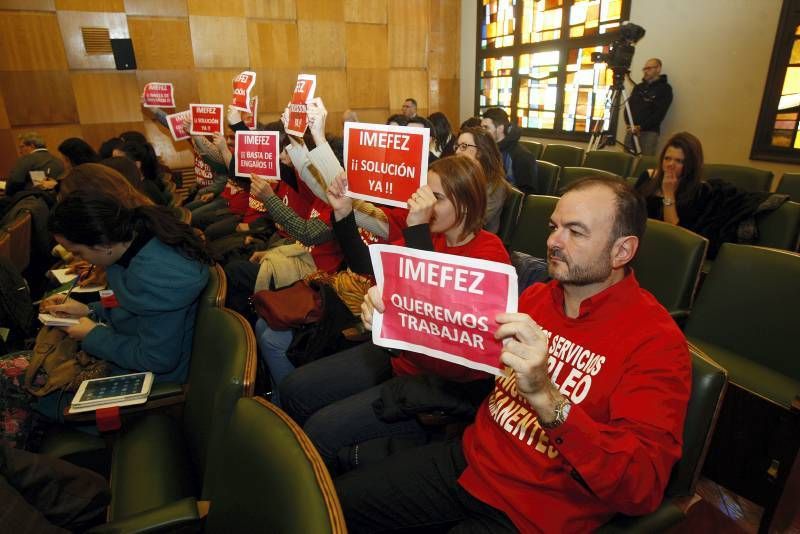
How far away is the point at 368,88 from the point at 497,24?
2691mm

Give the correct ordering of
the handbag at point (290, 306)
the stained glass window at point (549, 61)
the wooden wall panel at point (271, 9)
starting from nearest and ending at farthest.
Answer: the handbag at point (290, 306) → the stained glass window at point (549, 61) → the wooden wall panel at point (271, 9)

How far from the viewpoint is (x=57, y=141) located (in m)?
6.65

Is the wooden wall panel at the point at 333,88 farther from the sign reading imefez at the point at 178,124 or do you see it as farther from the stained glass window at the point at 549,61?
the sign reading imefez at the point at 178,124

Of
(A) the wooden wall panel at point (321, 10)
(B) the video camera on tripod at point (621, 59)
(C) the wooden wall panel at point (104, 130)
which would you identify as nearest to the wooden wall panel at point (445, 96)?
(A) the wooden wall panel at point (321, 10)

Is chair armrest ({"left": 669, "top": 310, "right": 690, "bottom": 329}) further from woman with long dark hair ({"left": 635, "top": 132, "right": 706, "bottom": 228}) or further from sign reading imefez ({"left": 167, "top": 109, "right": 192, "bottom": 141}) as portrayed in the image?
sign reading imefez ({"left": 167, "top": 109, "right": 192, "bottom": 141})

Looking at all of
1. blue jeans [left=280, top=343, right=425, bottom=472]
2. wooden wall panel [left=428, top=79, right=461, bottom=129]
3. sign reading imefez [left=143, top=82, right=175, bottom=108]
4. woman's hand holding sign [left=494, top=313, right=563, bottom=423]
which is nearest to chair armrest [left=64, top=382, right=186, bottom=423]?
blue jeans [left=280, top=343, right=425, bottom=472]

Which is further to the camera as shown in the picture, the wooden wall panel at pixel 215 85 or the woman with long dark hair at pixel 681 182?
the wooden wall panel at pixel 215 85

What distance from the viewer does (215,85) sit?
7410 millimetres

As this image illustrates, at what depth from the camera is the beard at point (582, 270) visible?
1.15 metres

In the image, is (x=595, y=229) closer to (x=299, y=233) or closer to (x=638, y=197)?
(x=638, y=197)

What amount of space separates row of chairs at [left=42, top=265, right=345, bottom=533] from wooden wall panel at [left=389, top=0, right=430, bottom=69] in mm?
8093

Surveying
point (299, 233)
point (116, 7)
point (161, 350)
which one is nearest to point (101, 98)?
point (116, 7)

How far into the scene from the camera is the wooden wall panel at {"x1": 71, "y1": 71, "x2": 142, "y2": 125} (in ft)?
22.0

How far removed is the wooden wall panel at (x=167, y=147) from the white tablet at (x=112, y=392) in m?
6.60
